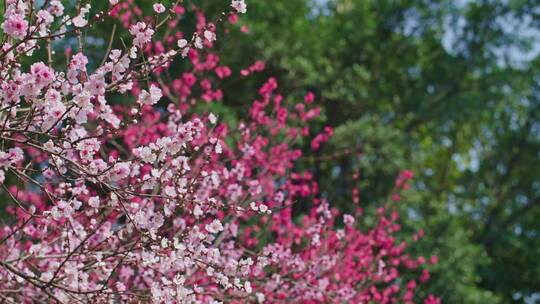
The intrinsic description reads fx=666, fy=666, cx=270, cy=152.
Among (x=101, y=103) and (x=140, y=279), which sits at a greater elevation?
(x=140, y=279)

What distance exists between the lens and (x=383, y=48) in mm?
13766

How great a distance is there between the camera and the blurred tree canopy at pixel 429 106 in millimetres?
11797

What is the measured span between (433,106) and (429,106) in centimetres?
9

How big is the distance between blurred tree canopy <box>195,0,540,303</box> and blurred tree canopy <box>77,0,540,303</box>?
26 mm

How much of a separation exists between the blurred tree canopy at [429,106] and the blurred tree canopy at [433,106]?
3cm

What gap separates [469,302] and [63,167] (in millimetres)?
9251

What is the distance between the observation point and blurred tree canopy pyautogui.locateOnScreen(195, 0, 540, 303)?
11852mm

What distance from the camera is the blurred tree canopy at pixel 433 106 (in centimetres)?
1185

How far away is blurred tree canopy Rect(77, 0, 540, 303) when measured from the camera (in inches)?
464

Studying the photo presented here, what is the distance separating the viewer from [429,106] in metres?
13.5

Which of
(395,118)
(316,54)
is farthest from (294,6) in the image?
(395,118)

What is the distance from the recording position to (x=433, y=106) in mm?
13492

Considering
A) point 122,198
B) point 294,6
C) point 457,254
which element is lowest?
point 122,198

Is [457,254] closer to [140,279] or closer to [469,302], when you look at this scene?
[469,302]
